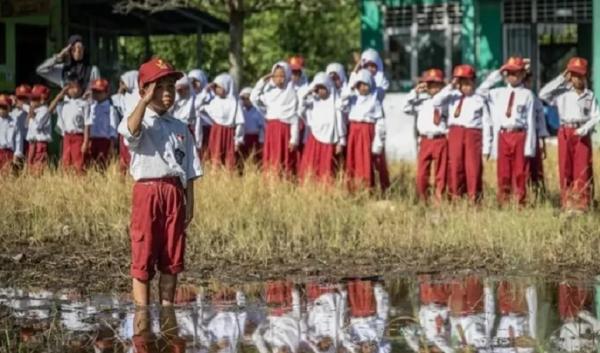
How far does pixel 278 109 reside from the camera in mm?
19250

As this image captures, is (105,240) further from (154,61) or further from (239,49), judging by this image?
(239,49)

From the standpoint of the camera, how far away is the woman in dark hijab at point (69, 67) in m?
19.2

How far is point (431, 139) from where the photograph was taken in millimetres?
16734

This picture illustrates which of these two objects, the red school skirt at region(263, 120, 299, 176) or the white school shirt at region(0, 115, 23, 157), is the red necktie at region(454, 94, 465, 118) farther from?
the white school shirt at region(0, 115, 23, 157)

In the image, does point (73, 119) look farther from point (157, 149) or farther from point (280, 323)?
point (280, 323)

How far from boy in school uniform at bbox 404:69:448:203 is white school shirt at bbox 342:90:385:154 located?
0.63 m

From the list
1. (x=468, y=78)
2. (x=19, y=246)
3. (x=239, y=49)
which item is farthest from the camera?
(x=239, y=49)

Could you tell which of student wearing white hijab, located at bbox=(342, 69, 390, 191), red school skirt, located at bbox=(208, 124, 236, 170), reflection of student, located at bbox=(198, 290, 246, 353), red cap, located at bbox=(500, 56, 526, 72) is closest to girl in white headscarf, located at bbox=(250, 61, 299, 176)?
red school skirt, located at bbox=(208, 124, 236, 170)

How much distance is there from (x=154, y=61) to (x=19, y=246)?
14.5 ft

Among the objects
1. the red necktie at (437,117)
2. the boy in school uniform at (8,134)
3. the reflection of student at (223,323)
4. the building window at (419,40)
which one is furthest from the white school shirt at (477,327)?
the building window at (419,40)

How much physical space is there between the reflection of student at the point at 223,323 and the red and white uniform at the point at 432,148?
6.84 m

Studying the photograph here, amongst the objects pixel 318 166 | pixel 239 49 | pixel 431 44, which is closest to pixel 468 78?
pixel 318 166

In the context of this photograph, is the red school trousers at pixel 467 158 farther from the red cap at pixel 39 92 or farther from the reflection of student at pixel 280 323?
the red cap at pixel 39 92

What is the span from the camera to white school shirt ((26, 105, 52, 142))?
20359 millimetres
